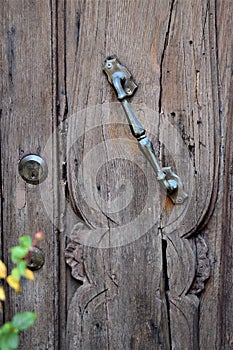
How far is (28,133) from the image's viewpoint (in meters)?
1.52

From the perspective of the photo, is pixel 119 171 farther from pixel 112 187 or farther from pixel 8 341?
pixel 8 341

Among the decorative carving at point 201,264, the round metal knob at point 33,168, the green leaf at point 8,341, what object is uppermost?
the round metal knob at point 33,168

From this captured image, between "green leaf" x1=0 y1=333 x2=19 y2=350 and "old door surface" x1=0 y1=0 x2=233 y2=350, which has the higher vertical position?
"old door surface" x1=0 y1=0 x2=233 y2=350

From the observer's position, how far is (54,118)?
4.97 ft

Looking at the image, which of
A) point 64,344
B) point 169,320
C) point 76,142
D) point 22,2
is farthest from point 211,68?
point 64,344

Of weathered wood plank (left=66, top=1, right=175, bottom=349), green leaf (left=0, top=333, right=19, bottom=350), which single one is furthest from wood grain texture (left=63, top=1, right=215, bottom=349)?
green leaf (left=0, top=333, right=19, bottom=350)

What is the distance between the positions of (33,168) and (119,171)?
20 centimetres

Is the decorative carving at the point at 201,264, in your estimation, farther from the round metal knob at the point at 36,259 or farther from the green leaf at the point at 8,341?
the green leaf at the point at 8,341

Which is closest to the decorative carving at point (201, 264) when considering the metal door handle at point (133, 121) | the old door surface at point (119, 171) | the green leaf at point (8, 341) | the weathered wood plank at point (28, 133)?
the old door surface at point (119, 171)

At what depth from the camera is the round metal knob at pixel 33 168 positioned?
4.96ft

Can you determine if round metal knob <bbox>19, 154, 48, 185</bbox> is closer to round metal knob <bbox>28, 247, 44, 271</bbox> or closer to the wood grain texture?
the wood grain texture

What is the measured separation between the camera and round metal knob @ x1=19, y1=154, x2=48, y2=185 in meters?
1.51

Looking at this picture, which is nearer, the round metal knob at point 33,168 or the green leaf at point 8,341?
the green leaf at point 8,341

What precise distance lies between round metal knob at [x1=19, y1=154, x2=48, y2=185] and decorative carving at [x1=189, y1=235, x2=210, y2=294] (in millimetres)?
382
